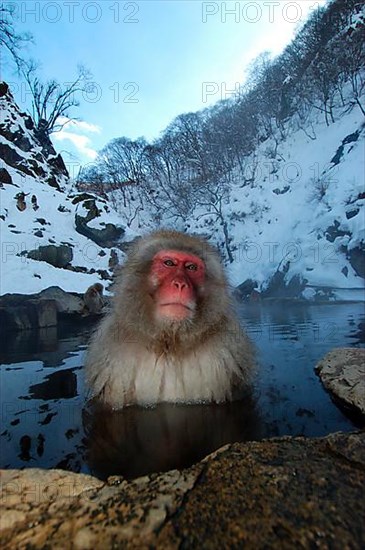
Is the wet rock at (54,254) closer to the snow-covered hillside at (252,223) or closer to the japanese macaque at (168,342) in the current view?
the snow-covered hillside at (252,223)

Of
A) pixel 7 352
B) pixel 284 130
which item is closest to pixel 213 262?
pixel 7 352

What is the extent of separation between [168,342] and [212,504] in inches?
44.5

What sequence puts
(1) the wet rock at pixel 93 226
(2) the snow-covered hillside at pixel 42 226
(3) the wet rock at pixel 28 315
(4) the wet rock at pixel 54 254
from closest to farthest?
(3) the wet rock at pixel 28 315
(2) the snow-covered hillside at pixel 42 226
(4) the wet rock at pixel 54 254
(1) the wet rock at pixel 93 226

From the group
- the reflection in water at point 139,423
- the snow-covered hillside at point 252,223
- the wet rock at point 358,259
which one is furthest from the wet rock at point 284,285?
the reflection in water at point 139,423

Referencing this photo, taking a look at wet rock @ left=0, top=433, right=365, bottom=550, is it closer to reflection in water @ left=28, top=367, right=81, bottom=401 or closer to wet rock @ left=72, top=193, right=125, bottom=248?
reflection in water @ left=28, top=367, right=81, bottom=401

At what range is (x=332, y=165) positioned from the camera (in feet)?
49.1

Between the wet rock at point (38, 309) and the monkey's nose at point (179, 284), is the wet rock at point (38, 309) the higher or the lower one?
the higher one

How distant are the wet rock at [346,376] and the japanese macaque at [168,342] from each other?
1.69 feet

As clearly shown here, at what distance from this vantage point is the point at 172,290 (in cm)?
178

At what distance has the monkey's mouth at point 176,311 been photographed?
5.81 ft

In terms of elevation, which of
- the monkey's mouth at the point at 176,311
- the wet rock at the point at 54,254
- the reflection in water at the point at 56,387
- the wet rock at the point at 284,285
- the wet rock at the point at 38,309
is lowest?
the reflection in water at the point at 56,387

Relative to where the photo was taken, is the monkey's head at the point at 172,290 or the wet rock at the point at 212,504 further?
the monkey's head at the point at 172,290

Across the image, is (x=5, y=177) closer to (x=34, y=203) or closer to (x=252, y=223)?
(x=34, y=203)

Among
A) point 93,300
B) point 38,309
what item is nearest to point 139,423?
point 38,309
